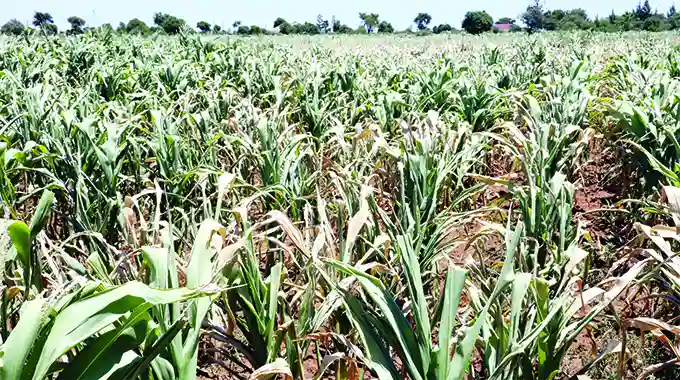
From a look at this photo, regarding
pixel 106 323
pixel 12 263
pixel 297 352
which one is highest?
pixel 106 323

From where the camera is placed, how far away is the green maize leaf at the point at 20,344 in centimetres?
94

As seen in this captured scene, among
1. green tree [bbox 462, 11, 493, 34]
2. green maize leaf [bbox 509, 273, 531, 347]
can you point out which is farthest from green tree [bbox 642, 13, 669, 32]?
green maize leaf [bbox 509, 273, 531, 347]

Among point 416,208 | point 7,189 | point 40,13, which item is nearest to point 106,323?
point 416,208

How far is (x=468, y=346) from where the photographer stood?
1354 mm

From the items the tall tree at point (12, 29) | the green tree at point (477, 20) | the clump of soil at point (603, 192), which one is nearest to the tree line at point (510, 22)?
the green tree at point (477, 20)

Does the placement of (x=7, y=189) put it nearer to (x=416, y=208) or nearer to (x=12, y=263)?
(x=12, y=263)

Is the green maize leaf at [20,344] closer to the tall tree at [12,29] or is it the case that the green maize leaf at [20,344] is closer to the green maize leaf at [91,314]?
the green maize leaf at [91,314]

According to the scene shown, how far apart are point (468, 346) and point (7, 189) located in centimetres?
211

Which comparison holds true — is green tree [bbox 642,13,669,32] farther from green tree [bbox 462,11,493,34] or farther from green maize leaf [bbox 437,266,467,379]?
green maize leaf [bbox 437,266,467,379]

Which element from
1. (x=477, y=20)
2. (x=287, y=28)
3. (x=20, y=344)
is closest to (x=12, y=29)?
(x=20, y=344)

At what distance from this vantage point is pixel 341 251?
6.41ft

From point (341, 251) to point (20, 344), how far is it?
1.12m

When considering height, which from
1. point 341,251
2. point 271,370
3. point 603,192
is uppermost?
point 341,251

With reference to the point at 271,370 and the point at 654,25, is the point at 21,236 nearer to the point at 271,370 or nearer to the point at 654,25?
the point at 271,370
